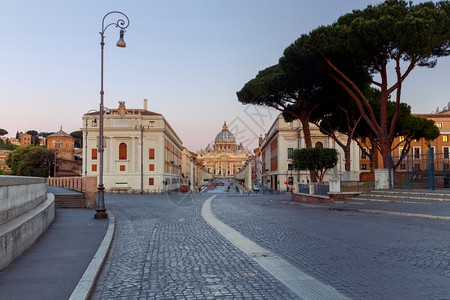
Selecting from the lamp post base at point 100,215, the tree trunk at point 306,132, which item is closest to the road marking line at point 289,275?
the lamp post base at point 100,215

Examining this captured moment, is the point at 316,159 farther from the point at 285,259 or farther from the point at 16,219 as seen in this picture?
the point at 16,219

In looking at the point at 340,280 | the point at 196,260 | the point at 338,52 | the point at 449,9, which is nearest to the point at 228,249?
the point at 196,260

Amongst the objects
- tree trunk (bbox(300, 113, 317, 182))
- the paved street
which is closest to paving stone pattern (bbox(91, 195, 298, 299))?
the paved street

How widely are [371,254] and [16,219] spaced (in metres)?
6.94

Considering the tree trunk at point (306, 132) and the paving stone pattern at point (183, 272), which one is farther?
the tree trunk at point (306, 132)

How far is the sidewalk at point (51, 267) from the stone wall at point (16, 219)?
183 mm

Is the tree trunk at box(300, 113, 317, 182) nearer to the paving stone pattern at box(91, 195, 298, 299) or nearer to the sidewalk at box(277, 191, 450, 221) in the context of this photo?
the sidewalk at box(277, 191, 450, 221)

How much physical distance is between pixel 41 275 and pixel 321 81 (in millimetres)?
25467

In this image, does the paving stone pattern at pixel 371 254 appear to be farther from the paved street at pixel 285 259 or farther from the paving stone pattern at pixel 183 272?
the paving stone pattern at pixel 183 272

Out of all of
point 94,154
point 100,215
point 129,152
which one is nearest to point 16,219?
point 100,215

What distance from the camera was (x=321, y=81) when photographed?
93.4 feet

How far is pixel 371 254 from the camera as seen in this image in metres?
7.35

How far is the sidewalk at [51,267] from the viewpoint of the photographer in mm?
5047

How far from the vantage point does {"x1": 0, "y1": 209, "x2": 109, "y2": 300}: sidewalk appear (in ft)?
16.6
